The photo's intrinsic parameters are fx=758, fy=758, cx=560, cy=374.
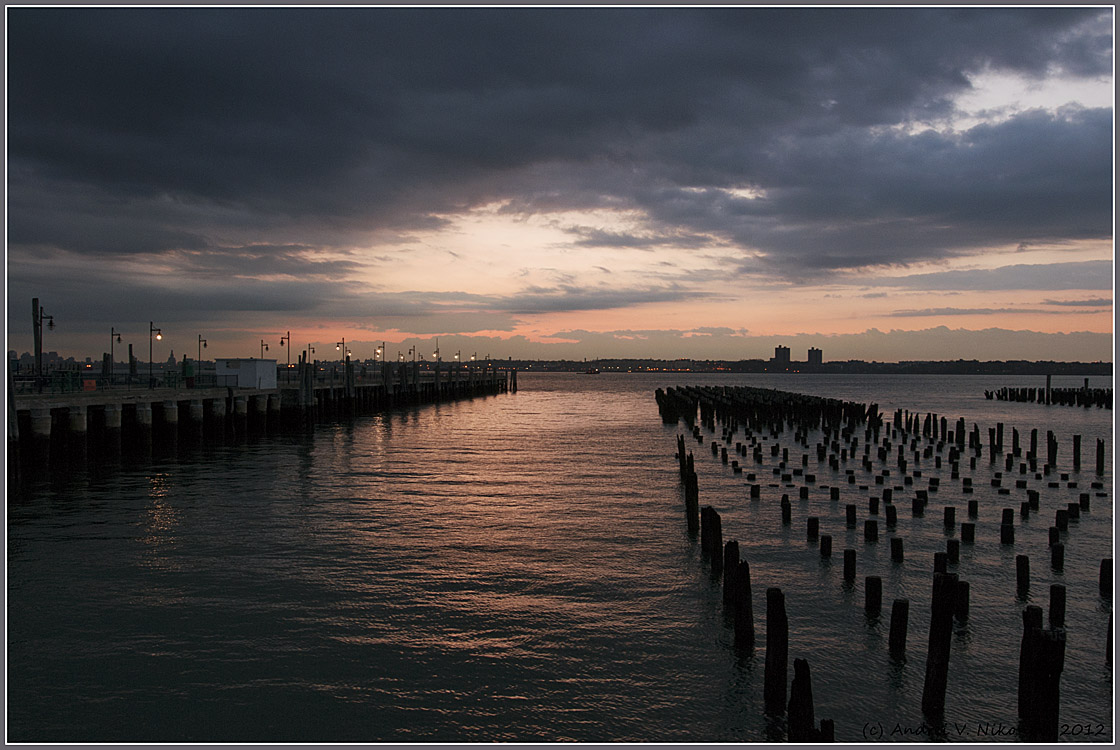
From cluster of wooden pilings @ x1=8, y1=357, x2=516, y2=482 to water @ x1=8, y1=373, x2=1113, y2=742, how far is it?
132 inches

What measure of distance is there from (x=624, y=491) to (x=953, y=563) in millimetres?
11759

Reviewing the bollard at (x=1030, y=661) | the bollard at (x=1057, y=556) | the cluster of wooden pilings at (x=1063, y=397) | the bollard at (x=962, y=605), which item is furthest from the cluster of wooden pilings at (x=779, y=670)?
the cluster of wooden pilings at (x=1063, y=397)

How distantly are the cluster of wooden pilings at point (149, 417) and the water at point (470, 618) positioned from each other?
336 cm

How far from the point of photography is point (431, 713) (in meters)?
8.76

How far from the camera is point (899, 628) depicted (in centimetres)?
1003

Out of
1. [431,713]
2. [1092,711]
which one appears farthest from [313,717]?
[1092,711]

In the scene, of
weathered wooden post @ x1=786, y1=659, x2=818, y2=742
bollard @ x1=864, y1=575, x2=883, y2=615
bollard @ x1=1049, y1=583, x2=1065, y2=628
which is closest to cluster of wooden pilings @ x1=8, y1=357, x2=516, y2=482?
bollard @ x1=864, y1=575, x2=883, y2=615

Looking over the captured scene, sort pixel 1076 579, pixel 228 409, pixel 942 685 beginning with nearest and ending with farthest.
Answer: pixel 942 685, pixel 1076 579, pixel 228 409

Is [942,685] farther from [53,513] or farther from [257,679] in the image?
[53,513]

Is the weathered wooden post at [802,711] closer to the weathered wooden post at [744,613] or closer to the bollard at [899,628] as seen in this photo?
the weathered wooden post at [744,613]

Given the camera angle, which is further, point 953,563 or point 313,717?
point 953,563

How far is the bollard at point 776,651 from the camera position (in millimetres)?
8500

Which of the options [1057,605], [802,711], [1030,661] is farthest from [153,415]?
[1030,661]

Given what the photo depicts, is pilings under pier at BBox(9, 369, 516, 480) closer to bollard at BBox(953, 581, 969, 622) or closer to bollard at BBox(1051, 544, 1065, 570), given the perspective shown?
bollard at BBox(953, 581, 969, 622)
